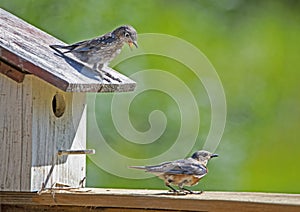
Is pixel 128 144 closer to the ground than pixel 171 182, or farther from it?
farther from it

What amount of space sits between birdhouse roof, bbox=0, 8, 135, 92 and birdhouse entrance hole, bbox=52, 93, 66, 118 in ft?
0.41

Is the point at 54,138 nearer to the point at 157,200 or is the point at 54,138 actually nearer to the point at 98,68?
the point at 98,68

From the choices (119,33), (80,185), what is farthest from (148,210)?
(119,33)

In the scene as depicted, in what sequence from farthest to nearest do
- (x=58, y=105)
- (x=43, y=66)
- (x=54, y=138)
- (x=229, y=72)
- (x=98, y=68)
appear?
(x=229, y=72), (x=98, y=68), (x=58, y=105), (x=54, y=138), (x=43, y=66)

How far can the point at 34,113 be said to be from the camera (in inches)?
110

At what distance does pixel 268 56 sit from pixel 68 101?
3.32m

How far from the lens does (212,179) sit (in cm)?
589

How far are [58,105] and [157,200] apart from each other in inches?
24.9

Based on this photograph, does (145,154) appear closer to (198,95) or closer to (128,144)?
(128,144)

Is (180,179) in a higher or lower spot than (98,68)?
lower

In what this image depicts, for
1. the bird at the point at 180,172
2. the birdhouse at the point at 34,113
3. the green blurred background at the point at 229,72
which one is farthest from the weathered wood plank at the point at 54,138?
the green blurred background at the point at 229,72

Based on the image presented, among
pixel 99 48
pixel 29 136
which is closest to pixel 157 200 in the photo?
pixel 29 136

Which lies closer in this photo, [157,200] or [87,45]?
[157,200]

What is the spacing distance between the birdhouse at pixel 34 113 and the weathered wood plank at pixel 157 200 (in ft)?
0.17
